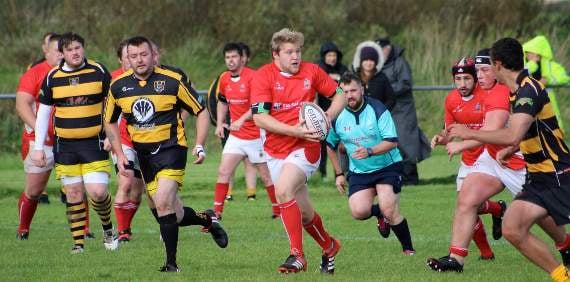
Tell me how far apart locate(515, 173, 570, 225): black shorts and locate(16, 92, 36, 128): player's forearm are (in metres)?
5.78

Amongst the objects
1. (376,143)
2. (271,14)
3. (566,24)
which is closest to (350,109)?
(376,143)

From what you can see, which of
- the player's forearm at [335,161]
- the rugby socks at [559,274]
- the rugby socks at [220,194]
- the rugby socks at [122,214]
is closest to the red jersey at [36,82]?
the rugby socks at [122,214]

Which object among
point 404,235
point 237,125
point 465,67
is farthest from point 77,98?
point 465,67

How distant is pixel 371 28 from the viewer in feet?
99.8

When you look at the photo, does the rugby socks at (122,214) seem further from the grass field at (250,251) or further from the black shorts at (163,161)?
the black shorts at (163,161)

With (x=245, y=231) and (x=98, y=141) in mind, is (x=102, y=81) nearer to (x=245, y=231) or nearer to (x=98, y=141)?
(x=98, y=141)

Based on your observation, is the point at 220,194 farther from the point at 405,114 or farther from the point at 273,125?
the point at 273,125

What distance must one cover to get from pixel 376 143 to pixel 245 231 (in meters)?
2.59

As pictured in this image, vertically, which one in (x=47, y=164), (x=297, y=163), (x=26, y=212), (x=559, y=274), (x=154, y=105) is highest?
(x=154, y=105)

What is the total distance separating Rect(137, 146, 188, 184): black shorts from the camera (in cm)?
1042

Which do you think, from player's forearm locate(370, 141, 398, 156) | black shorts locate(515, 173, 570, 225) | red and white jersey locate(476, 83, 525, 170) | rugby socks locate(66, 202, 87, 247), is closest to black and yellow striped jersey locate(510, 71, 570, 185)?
black shorts locate(515, 173, 570, 225)

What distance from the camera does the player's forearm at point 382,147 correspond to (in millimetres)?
11291

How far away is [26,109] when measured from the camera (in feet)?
42.7

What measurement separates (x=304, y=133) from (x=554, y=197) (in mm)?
2112
